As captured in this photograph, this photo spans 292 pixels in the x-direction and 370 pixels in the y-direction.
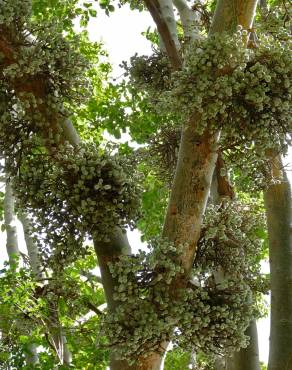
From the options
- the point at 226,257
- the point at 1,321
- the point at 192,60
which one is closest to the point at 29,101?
the point at 192,60

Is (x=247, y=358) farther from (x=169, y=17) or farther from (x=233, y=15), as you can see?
(x=169, y=17)

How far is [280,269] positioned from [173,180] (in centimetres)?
150

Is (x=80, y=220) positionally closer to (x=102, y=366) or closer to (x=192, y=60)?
(x=192, y=60)

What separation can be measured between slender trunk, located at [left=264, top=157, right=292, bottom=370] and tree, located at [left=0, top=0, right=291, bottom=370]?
1.22ft

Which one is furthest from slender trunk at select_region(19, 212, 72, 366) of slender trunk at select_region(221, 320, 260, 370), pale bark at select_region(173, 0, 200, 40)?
pale bark at select_region(173, 0, 200, 40)

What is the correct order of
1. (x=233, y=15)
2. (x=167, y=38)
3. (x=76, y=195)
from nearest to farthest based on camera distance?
(x=233, y=15)
(x=76, y=195)
(x=167, y=38)

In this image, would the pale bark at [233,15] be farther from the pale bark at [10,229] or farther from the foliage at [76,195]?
the pale bark at [10,229]

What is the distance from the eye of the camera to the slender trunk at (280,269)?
13.4ft

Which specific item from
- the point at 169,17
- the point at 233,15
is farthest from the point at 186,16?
the point at 233,15

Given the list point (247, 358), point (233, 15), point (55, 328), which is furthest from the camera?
point (55, 328)

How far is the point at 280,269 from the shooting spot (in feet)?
14.9

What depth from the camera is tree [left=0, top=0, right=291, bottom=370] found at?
3270 millimetres

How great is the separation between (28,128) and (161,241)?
1.48 m

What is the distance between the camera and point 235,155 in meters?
3.78
